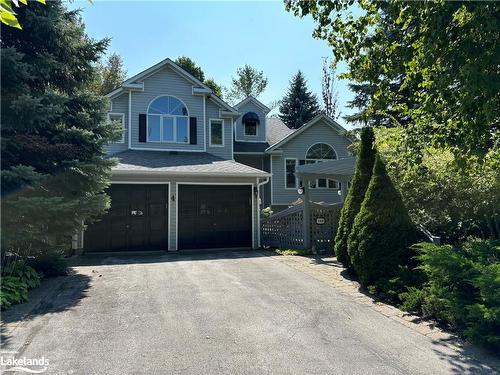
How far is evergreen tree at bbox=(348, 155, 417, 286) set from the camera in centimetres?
645

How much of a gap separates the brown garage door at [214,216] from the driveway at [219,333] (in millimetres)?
5448

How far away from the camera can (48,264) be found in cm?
793

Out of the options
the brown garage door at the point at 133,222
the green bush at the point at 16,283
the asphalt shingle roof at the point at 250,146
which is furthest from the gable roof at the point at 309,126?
the green bush at the point at 16,283

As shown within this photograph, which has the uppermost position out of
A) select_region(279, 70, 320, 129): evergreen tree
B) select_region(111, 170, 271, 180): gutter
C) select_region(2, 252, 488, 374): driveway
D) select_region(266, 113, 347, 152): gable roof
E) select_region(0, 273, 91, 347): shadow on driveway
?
select_region(279, 70, 320, 129): evergreen tree

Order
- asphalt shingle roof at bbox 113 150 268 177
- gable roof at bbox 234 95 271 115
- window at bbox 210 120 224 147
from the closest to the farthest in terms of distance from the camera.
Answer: asphalt shingle roof at bbox 113 150 268 177
window at bbox 210 120 224 147
gable roof at bbox 234 95 271 115

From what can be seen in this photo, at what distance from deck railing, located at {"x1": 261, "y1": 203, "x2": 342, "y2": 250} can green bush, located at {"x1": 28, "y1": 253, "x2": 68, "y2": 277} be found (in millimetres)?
6809

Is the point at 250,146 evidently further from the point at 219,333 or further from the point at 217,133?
the point at 219,333

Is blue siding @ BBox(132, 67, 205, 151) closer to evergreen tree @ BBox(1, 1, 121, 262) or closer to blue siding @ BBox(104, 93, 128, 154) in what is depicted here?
blue siding @ BBox(104, 93, 128, 154)

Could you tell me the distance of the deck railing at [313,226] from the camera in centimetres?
1174

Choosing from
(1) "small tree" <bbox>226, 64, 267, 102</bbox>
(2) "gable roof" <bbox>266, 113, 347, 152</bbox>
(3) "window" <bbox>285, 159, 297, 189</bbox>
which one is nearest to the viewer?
(2) "gable roof" <bbox>266, 113, 347, 152</bbox>

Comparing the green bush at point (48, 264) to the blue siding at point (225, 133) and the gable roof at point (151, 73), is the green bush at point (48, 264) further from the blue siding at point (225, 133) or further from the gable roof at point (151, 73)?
the blue siding at point (225, 133)

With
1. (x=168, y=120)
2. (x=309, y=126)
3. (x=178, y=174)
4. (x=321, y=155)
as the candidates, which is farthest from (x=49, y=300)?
(x=321, y=155)

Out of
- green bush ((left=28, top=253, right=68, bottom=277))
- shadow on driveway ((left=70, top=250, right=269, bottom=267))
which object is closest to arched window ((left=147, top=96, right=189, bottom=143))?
shadow on driveway ((left=70, top=250, right=269, bottom=267))

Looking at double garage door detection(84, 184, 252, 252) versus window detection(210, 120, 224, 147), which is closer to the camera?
double garage door detection(84, 184, 252, 252)
